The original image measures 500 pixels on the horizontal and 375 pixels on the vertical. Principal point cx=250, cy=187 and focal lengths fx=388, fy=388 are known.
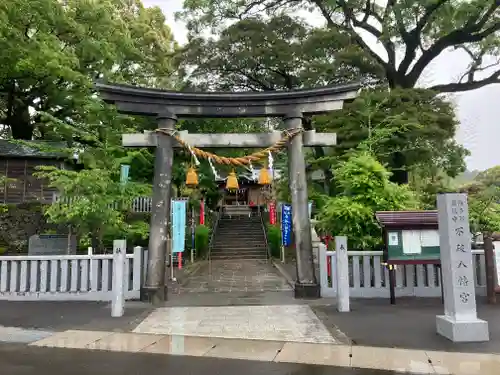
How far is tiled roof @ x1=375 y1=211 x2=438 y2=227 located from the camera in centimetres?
859

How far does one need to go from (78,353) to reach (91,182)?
6.17 m

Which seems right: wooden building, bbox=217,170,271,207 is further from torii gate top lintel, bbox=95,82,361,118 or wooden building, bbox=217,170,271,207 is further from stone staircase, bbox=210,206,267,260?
torii gate top lintel, bbox=95,82,361,118

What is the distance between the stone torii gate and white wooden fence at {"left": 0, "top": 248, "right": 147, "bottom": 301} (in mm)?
1071

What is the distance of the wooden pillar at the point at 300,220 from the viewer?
9930mm

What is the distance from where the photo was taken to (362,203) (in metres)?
10.5

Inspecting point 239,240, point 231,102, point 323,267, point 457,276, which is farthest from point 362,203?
point 239,240

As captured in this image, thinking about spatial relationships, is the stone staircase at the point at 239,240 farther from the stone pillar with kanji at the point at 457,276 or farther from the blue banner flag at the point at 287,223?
the stone pillar with kanji at the point at 457,276

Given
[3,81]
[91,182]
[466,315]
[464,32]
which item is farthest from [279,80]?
[466,315]

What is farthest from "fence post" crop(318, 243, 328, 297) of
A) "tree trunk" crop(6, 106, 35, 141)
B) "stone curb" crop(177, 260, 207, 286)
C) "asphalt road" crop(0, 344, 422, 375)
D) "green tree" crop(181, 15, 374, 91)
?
"tree trunk" crop(6, 106, 35, 141)

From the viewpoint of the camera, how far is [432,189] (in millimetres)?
18094

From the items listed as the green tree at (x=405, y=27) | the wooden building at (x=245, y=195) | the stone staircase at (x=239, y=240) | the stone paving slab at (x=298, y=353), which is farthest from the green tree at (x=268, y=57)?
the wooden building at (x=245, y=195)

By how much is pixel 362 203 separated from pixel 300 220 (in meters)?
1.79

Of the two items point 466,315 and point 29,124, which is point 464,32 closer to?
point 466,315

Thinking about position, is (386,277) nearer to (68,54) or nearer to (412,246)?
(412,246)
